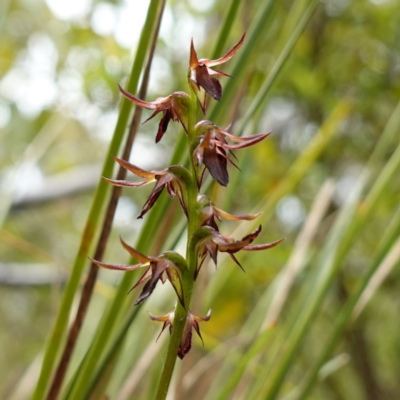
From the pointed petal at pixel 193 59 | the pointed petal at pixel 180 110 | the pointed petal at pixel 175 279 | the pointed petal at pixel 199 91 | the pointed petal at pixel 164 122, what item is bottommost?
the pointed petal at pixel 175 279

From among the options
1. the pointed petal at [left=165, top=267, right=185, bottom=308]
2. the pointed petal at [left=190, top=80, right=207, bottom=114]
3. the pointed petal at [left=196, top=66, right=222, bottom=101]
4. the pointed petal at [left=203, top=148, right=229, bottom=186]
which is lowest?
the pointed petal at [left=165, top=267, right=185, bottom=308]

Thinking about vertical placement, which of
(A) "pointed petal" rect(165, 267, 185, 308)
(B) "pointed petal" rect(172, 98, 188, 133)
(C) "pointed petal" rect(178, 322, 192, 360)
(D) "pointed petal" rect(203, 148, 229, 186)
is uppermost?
(B) "pointed petal" rect(172, 98, 188, 133)

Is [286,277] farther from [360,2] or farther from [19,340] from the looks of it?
[19,340]

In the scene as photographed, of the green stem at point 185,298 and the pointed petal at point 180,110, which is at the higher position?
the pointed petal at point 180,110

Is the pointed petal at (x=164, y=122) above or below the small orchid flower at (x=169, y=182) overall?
above

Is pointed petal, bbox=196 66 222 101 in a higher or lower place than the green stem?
higher

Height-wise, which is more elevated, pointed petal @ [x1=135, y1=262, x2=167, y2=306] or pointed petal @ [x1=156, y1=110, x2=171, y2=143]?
pointed petal @ [x1=156, y1=110, x2=171, y2=143]

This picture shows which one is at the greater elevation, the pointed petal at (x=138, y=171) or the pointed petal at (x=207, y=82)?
the pointed petal at (x=207, y=82)

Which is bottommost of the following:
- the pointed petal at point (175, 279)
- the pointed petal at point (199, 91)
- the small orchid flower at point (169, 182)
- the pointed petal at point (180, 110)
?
the pointed petal at point (175, 279)

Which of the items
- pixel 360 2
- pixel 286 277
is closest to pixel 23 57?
pixel 360 2

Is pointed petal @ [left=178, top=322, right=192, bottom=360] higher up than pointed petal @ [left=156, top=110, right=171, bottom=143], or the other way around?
pointed petal @ [left=156, top=110, right=171, bottom=143]

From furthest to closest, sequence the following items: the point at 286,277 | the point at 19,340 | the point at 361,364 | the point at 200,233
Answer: the point at 19,340 < the point at 361,364 < the point at 286,277 < the point at 200,233
